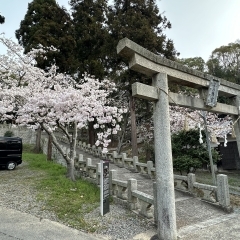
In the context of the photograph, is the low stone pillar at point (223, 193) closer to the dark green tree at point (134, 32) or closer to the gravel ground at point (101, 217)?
the gravel ground at point (101, 217)

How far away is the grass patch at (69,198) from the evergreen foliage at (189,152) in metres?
5.27

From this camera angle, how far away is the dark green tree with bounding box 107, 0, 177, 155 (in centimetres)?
1355

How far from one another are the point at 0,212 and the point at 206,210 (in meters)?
A: 5.75

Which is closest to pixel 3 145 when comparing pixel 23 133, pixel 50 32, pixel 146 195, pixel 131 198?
pixel 50 32

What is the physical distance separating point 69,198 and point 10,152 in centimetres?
745

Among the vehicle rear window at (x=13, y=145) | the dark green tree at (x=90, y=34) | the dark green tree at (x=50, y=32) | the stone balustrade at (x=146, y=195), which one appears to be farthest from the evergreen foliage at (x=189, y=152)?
the vehicle rear window at (x=13, y=145)

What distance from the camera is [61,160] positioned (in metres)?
15.0

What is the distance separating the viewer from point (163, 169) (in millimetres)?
4711

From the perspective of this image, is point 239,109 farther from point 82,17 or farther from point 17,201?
point 82,17

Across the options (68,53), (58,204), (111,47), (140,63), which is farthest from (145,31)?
(58,204)

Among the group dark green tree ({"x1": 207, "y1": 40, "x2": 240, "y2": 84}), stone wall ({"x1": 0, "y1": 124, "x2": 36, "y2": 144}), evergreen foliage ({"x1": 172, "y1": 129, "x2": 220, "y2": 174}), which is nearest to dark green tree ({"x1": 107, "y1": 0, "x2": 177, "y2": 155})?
evergreen foliage ({"x1": 172, "y1": 129, "x2": 220, "y2": 174})

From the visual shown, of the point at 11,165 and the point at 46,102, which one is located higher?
the point at 46,102

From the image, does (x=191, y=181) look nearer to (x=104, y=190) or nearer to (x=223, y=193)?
(x=223, y=193)

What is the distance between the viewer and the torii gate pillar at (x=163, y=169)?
4613mm
